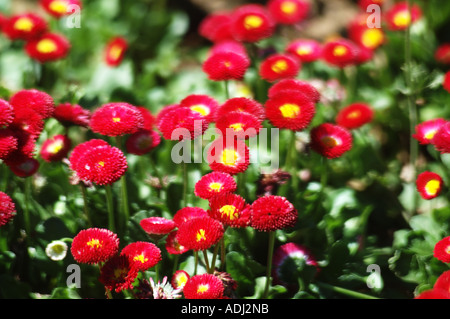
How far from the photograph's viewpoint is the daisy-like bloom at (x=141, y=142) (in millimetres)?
2252

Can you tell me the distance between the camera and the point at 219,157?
2020mm

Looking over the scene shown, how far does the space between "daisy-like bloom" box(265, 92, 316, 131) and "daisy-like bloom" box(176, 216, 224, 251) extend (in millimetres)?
513

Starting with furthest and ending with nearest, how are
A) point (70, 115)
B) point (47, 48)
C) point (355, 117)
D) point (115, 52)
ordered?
point (115, 52)
point (47, 48)
point (355, 117)
point (70, 115)

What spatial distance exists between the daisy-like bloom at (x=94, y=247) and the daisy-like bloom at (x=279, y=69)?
1143 millimetres

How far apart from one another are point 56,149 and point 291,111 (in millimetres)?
953

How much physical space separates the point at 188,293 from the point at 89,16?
2.88 meters

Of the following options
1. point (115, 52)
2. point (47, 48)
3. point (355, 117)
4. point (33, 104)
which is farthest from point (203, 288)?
point (115, 52)

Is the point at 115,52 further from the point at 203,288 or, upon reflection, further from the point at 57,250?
the point at 203,288

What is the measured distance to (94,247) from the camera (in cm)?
181

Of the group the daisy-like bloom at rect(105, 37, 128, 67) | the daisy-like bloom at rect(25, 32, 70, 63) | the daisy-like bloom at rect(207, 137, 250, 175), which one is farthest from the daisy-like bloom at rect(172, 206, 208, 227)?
the daisy-like bloom at rect(105, 37, 128, 67)

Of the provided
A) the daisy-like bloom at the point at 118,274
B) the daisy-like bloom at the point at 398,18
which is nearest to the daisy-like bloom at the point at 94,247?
the daisy-like bloom at the point at 118,274

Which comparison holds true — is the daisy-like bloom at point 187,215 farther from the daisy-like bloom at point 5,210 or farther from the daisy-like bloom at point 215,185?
the daisy-like bloom at point 5,210

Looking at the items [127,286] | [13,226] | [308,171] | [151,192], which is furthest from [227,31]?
[127,286]

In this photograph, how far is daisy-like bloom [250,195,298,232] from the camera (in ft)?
5.98
